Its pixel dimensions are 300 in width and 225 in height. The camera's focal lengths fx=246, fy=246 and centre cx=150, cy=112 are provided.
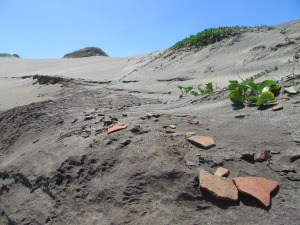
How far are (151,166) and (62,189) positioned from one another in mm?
597

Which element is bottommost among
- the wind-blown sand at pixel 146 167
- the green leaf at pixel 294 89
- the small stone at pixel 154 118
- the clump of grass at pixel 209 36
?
the wind-blown sand at pixel 146 167

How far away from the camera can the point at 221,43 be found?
7.88 meters

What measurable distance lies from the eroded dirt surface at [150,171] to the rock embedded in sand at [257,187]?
3 cm

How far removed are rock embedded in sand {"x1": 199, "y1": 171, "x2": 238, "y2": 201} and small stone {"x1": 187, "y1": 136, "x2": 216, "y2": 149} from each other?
1.09 ft

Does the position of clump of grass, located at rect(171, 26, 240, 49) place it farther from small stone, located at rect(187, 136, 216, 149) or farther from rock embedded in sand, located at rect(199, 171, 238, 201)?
rock embedded in sand, located at rect(199, 171, 238, 201)

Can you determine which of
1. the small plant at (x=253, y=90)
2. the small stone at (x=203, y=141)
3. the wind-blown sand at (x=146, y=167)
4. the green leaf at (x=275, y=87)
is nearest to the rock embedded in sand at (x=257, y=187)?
the wind-blown sand at (x=146, y=167)

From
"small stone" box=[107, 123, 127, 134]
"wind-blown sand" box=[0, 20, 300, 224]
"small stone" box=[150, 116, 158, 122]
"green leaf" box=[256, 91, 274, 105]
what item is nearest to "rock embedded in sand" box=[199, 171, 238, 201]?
"wind-blown sand" box=[0, 20, 300, 224]

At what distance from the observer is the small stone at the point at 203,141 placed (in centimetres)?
165

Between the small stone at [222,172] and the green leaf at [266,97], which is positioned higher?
the green leaf at [266,97]

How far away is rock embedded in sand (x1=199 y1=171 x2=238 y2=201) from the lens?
1183 millimetres

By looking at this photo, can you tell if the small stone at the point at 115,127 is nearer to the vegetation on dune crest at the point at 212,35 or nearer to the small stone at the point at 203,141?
the small stone at the point at 203,141

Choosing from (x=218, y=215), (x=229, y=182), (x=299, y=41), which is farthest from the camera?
(x=299, y=41)

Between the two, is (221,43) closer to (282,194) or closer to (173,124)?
(173,124)

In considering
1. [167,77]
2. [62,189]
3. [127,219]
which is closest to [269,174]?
[127,219]
